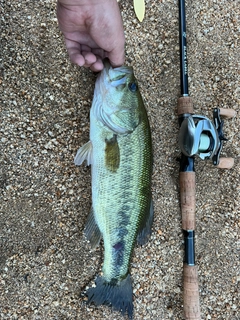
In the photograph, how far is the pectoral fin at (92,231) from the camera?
248cm

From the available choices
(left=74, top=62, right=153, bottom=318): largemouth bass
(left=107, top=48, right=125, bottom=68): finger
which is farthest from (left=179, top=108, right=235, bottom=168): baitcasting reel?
(left=107, top=48, right=125, bottom=68): finger

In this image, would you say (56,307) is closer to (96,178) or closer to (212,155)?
(96,178)

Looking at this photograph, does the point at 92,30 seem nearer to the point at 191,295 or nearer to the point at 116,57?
the point at 116,57

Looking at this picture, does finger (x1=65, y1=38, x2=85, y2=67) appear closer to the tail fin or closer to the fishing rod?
the fishing rod

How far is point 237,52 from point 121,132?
1375 mm

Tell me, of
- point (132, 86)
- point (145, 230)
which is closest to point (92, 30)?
point (132, 86)

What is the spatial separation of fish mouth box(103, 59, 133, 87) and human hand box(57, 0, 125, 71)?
2.5 inches

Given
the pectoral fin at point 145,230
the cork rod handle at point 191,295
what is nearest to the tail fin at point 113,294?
the pectoral fin at point 145,230

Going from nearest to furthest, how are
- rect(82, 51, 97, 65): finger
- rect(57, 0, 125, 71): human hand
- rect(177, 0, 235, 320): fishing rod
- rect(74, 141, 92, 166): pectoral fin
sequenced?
rect(57, 0, 125, 71): human hand
rect(82, 51, 97, 65): finger
rect(74, 141, 92, 166): pectoral fin
rect(177, 0, 235, 320): fishing rod

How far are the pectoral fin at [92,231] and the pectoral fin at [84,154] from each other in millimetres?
354

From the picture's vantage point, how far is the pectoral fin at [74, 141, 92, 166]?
243cm

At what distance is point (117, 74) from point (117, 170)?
24.7 inches

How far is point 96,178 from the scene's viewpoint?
7.92ft

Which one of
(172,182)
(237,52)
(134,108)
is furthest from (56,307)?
(237,52)
